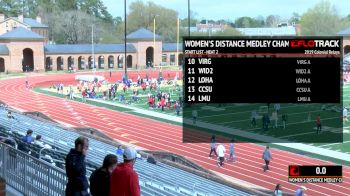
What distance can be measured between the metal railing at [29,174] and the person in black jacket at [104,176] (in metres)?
2.07

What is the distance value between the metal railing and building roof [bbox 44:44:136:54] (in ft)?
203

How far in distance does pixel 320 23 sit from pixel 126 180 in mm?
96843

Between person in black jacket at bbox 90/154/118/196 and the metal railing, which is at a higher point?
person in black jacket at bbox 90/154/118/196

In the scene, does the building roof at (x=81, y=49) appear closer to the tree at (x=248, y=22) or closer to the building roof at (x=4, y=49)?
the building roof at (x=4, y=49)

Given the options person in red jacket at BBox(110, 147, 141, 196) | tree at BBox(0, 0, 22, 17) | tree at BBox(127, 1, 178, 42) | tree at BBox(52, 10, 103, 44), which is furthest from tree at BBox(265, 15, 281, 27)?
person in red jacket at BBox(110, 147, 141, 196)

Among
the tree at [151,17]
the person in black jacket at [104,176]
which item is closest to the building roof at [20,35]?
the tree at [151,17]

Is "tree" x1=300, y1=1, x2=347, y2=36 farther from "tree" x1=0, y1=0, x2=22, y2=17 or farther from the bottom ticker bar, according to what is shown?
the bottom ticker bar

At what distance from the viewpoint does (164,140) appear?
2503 centimetres

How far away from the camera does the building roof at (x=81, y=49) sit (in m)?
71.3

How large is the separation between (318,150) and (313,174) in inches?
148

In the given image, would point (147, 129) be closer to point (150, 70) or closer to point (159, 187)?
point (159, 187)

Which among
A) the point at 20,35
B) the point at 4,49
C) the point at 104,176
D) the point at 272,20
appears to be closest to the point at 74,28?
the point at 20,35

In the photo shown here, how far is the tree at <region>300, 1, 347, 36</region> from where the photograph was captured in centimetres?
9700

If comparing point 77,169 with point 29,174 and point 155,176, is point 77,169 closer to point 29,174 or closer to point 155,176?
point 29,174
